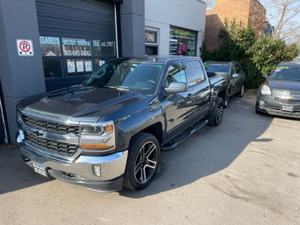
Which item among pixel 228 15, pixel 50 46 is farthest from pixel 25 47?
pixel 228 15

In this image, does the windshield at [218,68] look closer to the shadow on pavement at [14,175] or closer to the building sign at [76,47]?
the building sign at [76,47]

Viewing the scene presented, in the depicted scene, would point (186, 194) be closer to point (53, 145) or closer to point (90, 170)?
point (90, 170)

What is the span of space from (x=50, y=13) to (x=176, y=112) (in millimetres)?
4494

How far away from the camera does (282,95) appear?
6.82 m

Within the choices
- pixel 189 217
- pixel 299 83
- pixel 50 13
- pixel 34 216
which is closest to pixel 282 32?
pixel 299 83

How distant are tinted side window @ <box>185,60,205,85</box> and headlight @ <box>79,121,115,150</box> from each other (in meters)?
2.51

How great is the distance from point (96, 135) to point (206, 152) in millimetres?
2824

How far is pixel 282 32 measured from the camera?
17359mm

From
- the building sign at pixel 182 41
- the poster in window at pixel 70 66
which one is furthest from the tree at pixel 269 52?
the poster in window at pixel 70 66

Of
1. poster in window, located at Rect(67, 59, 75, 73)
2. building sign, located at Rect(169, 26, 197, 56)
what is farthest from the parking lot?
building sign, located at Rect(169, 26, 197, 56)

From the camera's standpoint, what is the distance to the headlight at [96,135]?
102 inches

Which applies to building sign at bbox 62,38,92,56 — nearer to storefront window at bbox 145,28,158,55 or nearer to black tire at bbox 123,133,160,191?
storefront window at bbox 145,28,158,55

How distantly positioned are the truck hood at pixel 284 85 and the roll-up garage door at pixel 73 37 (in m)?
5.59

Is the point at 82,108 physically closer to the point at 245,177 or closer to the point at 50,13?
the point at 245,177
